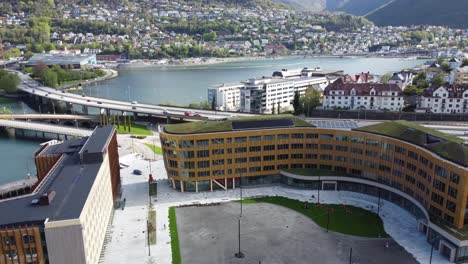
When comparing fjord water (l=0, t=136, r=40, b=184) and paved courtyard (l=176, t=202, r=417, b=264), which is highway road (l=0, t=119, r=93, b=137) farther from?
paved courtyard (l=176, t=202, r=417, b=264)

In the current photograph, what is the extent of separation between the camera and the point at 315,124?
65875mm

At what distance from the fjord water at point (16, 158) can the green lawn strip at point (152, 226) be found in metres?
35.7

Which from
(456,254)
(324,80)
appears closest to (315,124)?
(456,254)

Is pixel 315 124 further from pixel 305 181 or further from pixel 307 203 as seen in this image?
pixel 307 203

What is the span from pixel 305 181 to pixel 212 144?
51.7 ft

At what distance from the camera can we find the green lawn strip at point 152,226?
48.9 m

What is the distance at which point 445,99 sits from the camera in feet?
343

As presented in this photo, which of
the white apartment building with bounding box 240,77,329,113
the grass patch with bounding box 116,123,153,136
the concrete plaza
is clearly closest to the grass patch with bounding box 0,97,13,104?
the grass patch with bounding box 116,123,153,136

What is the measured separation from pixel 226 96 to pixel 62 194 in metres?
90.6

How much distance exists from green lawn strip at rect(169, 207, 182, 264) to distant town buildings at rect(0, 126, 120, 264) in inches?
320

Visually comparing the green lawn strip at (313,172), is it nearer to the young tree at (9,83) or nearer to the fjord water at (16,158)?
the fjord water at (16,158)

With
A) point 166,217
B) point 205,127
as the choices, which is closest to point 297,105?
point 205,127

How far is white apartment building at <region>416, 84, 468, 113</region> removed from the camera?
104 metres

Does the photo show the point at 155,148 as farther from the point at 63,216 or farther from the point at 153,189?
the point at 63,216
